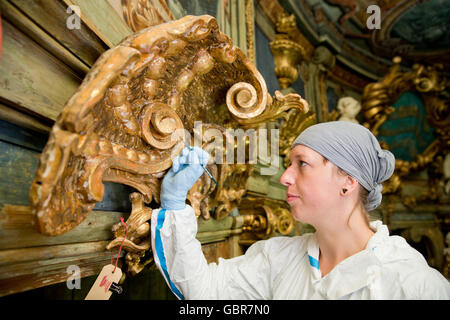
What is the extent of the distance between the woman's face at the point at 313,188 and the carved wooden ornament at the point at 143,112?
186 mm

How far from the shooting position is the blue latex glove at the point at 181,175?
2.24ft

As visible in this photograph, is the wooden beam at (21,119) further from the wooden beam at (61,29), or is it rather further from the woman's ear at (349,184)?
the woman's ear at (349,184)

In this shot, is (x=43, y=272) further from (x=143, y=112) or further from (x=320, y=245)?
(x=320, y=245)

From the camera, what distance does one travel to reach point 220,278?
2.77 ft

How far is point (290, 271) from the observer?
2.74ft

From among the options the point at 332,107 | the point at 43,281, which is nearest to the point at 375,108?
the point at 332,107

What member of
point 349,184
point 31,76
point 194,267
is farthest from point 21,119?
point 349,184

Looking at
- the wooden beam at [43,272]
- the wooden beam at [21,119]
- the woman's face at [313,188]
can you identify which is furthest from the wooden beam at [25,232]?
the woman's face at [313,188]

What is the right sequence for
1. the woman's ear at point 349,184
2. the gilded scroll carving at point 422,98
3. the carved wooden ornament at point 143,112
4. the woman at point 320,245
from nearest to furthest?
the carved wooden ornament at point 143,112 < the woman at point 320,245 < the woman's ear at point 349,184 < the gilded scroll carving at point 422,98

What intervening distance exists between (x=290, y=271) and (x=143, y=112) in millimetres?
611

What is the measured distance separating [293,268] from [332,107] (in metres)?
2.82

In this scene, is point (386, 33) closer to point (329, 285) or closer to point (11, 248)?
point (329, 285)

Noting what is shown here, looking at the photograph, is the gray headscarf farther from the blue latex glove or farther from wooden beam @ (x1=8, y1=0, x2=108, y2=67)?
wooden beam @ (x1=8, y1=0, x2=108, y2=67)

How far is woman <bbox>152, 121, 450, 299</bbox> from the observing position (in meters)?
0.68
